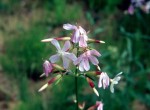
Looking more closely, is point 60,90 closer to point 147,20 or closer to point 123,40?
point 123,40

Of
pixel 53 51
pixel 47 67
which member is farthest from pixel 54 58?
pixel 53 51

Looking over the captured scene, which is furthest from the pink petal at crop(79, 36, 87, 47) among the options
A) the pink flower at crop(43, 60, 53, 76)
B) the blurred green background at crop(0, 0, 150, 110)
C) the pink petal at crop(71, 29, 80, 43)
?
the blurred green background at crop(0, 0, 150, 110)

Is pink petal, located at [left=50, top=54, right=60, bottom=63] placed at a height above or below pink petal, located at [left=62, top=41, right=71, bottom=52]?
below

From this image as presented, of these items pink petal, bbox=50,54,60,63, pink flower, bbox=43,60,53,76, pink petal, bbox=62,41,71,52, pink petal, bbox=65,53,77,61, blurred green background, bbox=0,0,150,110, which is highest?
blurred green background, bbox=0,0,150,110

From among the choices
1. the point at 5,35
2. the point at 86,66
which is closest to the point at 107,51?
the point at 5,35

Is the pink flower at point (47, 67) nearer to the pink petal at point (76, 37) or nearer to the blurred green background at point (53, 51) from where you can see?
the pink petal at point (76, 37)

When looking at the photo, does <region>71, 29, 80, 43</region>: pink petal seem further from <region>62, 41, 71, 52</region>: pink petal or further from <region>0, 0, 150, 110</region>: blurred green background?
<region>0, 0, 150, 110</region>: blurred green background

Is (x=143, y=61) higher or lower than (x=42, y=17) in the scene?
lower

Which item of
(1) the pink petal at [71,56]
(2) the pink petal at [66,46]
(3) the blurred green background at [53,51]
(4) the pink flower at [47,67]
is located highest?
(3) the blurred green background at [53,51]

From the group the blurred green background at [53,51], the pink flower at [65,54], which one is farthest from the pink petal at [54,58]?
the blurred green background at [53,51]
